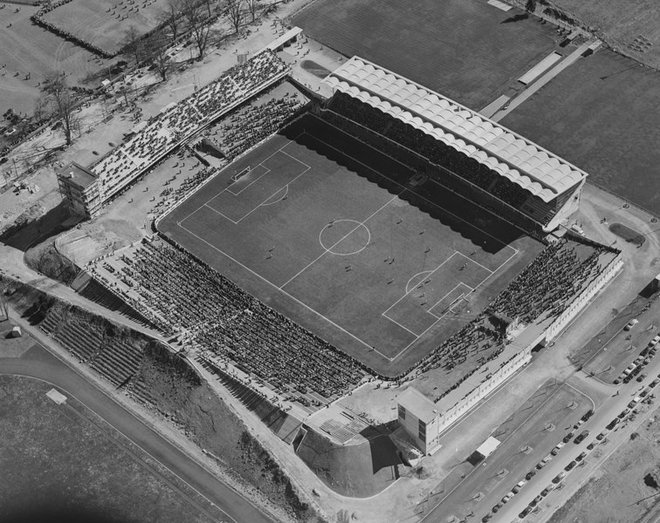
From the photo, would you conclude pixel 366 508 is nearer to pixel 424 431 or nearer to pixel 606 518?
pixel 424 431

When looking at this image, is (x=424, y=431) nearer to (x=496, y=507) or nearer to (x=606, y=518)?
(x=496, y=507)

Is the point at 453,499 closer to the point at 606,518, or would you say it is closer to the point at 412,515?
the point at 412,515

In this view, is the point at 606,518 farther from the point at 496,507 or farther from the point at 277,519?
the point at 277,519

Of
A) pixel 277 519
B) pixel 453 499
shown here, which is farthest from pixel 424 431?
pixel 277 519

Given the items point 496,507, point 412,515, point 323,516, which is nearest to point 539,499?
point 496,507

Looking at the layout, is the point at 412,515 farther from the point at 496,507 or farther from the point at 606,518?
the point at 606,518
